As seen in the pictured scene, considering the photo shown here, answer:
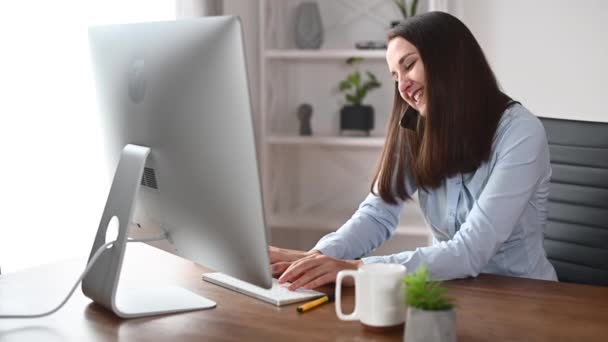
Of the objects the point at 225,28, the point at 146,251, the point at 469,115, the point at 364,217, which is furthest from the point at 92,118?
the point at 225,28

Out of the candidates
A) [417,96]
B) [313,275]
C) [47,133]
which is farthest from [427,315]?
[47,133]

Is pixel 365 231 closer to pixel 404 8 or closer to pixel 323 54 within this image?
pixel 323 54

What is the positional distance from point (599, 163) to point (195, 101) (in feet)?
3.51

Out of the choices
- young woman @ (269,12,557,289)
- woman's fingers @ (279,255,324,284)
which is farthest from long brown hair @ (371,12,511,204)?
woman's fingers @ (279,255,324,284)

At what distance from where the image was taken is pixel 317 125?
11.9ft

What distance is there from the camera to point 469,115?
1748 millimetres

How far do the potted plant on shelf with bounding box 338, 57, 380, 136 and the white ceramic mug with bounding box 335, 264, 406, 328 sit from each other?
7.21 feet

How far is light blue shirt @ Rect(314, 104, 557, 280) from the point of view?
1576 mm

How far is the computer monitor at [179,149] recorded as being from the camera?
1.16 metres

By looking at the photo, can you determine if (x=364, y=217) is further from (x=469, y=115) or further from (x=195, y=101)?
(x=195, y=101)

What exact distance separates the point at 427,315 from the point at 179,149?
0.47 metres

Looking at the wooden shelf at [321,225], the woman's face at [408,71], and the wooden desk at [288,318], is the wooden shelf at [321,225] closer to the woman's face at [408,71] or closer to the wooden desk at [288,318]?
the woman's face at [408,71]

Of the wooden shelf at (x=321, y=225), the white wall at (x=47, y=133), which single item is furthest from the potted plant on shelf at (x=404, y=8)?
the white wall at (x=47, y=133)

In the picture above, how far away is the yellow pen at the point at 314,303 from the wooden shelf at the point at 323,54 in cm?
197
